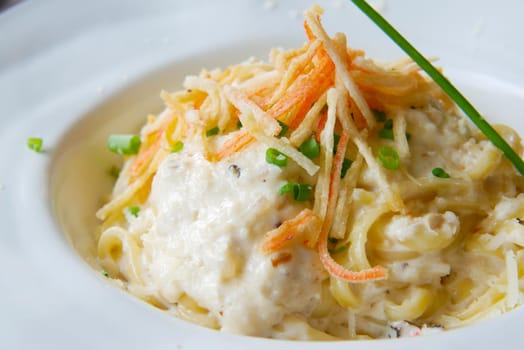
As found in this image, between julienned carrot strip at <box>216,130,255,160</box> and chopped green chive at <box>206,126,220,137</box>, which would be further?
chopped green chive at <box>206,126,220,137</box>

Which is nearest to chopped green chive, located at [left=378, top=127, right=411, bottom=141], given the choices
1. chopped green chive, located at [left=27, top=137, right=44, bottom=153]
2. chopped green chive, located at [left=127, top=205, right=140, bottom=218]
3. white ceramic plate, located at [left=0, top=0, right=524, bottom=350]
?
white ceramic plate, located at [left=0, top=0, right=524, bottom=350]

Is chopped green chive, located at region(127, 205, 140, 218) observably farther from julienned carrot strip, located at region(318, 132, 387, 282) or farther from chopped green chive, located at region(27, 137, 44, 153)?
julienned carrot strip, located at region(318, 132, 387, 282)

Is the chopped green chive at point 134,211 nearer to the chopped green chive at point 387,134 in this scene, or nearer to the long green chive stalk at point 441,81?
the chopped green chive at point 387,134

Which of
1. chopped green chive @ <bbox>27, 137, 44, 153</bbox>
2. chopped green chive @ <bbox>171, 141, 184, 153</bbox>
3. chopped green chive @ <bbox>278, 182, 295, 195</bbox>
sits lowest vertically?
chopped green chive @ <bbox>278, 182, 295, 195</bbox>

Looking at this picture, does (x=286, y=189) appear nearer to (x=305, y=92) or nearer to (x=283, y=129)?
(x=283, y=129)

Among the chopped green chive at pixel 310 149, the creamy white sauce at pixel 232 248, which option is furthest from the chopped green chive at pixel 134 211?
the chopped green chive at pixel 310 149

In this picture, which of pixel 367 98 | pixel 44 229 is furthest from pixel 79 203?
pixel 367 98

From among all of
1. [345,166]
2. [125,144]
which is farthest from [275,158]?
[125,144]
